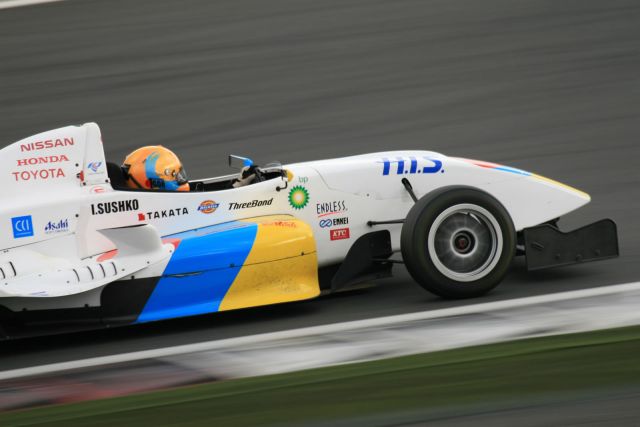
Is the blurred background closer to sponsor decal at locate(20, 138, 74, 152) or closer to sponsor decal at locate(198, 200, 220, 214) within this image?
sponsor decal at locate(198, 200, 220, 214)

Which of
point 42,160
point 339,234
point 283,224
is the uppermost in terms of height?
point 42,160

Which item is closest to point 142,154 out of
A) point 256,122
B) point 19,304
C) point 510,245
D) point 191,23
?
point 19,304

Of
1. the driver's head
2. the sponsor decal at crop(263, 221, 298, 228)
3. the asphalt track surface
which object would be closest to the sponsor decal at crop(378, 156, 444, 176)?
the sponsor decal at crop(263, 221, 298, 228)

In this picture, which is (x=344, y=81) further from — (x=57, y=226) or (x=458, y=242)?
(x=57, y=226)

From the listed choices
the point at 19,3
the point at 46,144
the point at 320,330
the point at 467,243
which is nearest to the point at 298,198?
the point at 320,330

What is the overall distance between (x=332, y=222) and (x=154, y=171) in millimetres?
1254

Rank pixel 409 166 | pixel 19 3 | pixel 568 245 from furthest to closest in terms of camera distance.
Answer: pixel 19 3, pixel 409 166, pixel 568 245

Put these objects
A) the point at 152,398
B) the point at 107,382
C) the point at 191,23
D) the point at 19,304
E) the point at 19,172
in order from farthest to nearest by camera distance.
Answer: the point at 191,23, the point at 19,172, the point at 19,304, the point at 107,382, the point at 152,398

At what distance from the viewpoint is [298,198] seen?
696cm

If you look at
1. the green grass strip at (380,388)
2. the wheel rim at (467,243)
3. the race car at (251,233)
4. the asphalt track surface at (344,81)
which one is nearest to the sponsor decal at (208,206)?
the race car at (251,233)

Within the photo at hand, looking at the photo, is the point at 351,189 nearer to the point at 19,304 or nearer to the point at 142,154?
the point at 142,154

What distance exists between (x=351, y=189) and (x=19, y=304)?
7.58 ft

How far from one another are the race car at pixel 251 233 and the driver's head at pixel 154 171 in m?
0.14

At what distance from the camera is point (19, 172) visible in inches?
263
